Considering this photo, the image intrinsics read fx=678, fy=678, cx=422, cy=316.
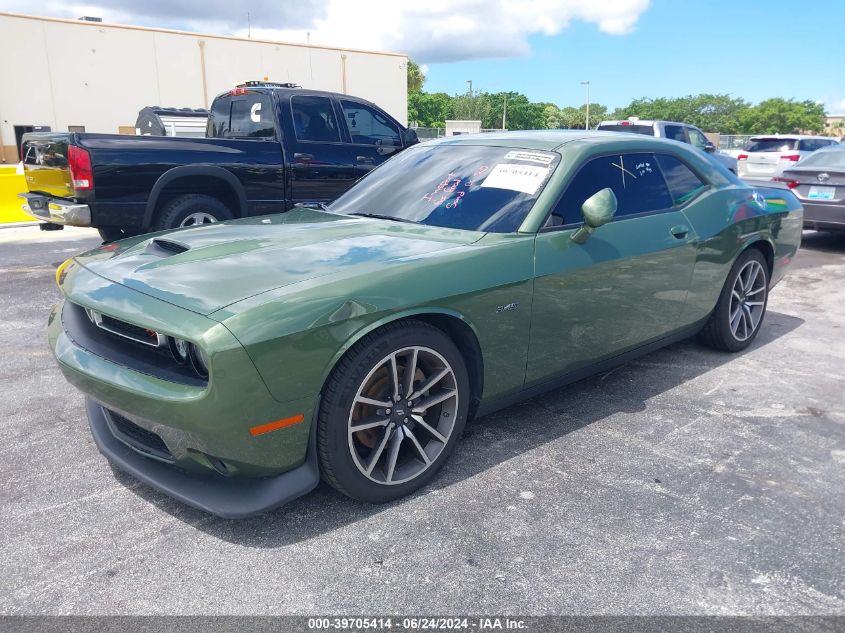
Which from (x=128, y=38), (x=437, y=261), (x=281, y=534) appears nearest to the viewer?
(x=281, y=534)

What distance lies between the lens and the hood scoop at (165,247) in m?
3.00

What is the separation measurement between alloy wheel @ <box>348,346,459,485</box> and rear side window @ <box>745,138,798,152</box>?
59.4 ft

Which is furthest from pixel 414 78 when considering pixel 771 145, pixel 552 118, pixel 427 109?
pixel 771 145

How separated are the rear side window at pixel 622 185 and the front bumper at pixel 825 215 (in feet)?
19.8

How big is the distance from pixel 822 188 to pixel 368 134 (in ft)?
19.5

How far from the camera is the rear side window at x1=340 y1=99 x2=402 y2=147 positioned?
7.97 m

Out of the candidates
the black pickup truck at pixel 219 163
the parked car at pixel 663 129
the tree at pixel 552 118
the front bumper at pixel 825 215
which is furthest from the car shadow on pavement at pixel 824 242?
the tree at pixel 552 118

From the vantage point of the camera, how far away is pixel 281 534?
2.62m

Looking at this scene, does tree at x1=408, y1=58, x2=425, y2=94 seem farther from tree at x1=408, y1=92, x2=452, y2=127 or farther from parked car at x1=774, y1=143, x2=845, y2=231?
parked car at x1=774, y1=143, x2=845, y2=231

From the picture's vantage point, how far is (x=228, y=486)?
254cm

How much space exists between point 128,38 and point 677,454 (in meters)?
34.8

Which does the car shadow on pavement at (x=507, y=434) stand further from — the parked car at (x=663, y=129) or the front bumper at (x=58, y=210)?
the parked car at (x=663, y=129)

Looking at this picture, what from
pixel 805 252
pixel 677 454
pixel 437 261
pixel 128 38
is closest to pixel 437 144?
pixel 437 261

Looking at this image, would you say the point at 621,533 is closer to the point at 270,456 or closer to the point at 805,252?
the point at 270,456
